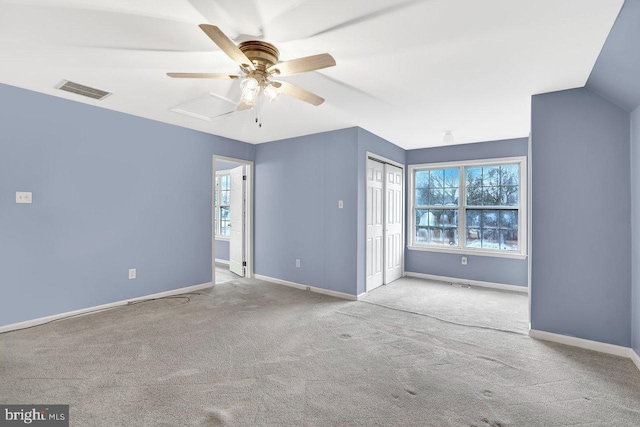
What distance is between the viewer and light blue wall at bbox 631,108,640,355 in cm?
249

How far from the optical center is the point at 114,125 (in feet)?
12.2

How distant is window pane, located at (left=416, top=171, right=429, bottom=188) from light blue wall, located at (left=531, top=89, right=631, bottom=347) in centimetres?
270

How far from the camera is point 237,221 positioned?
223 inches

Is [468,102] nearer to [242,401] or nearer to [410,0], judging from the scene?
[410,0]

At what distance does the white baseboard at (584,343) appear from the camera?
2.64 m

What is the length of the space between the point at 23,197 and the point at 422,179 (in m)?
5.69

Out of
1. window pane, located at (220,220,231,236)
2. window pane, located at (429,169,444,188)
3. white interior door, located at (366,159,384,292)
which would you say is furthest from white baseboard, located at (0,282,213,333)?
window pane, located at (429,169,444,188)

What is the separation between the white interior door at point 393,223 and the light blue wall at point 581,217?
230cm

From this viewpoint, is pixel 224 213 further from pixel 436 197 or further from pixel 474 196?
pixel 474 196

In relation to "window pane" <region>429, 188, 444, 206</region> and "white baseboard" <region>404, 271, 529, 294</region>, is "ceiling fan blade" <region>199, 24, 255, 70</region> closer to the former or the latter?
"window pane" <region>429, 188, 444, 206</region>

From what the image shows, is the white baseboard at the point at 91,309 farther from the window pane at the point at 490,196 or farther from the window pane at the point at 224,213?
the window pane at the point at 490,196

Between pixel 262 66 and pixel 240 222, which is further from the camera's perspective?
pixel 240 222

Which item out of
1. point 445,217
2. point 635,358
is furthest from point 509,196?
point 635,358

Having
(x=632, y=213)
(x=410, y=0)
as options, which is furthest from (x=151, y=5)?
(x=632, y=213)
